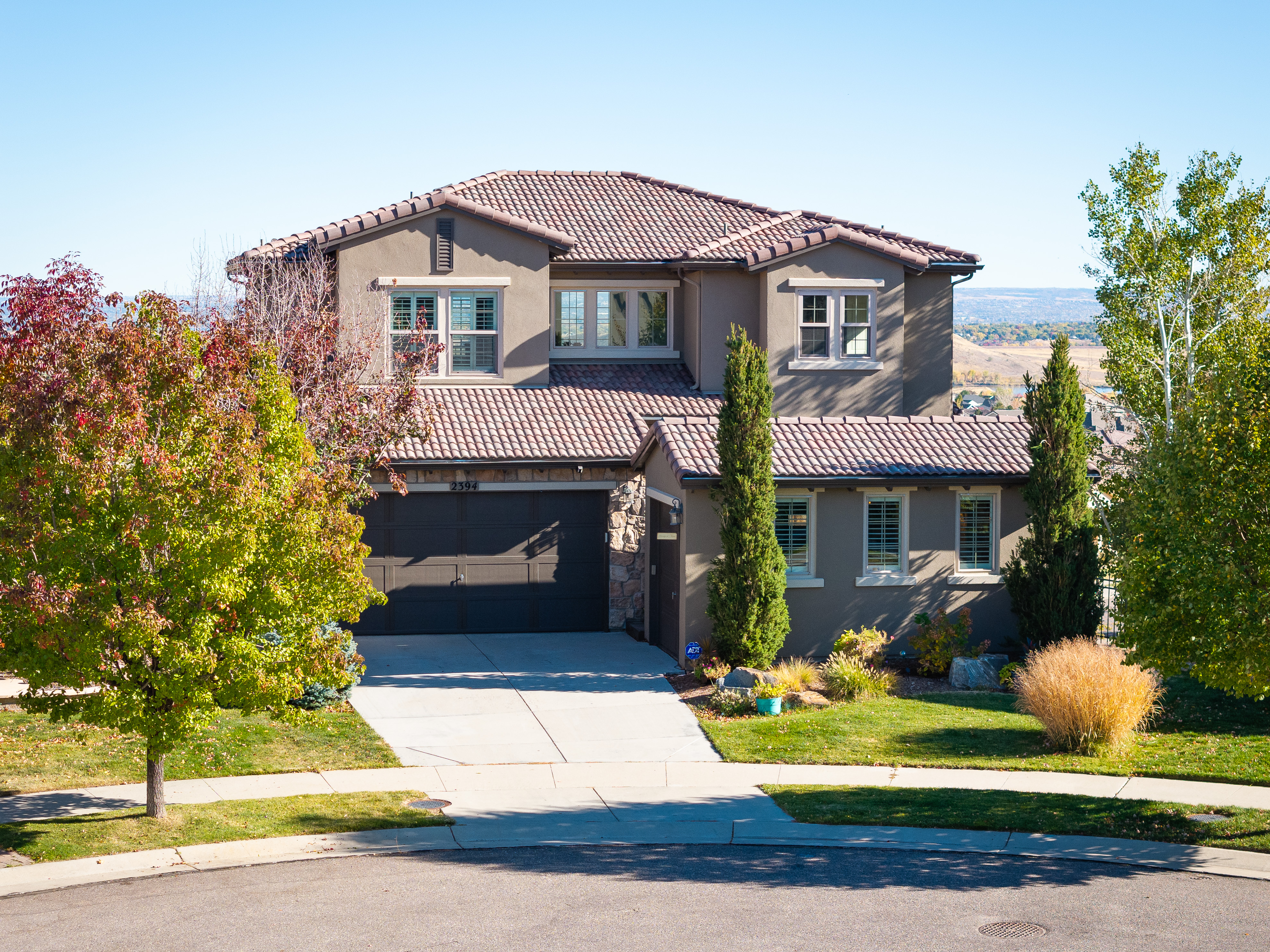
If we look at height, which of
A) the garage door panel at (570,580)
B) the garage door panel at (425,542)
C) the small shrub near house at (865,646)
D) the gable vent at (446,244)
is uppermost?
the gable vent at (446,244)

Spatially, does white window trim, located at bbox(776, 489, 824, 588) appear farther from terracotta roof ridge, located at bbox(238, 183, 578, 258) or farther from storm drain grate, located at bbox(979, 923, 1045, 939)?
storm drain grate, located at bbox(979, 923, 1045, 939)

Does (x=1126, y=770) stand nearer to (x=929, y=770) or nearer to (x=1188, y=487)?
(x=929, y=770)

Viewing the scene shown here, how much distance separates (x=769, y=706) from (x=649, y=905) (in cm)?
676

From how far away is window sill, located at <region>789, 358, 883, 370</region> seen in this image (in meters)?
24.1

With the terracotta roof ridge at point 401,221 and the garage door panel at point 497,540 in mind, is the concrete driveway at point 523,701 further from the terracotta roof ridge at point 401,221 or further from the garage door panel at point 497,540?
the terracotta roof ridge at point 401,221

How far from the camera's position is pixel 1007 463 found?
19.9 metres

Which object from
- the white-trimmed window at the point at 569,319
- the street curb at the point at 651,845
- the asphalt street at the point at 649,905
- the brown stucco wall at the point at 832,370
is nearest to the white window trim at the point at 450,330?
the white-trimmed window at the point at 569,319

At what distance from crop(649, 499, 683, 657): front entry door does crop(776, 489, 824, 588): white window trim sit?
1.79 meters

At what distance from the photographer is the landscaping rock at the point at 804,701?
17.0 metres

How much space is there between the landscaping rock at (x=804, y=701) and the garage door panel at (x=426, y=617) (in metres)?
6.88

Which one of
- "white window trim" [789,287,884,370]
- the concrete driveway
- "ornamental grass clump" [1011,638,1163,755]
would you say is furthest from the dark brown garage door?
"ornamental grass clump" [1011,638,1163,755]

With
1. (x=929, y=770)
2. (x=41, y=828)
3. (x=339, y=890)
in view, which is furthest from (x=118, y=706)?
(x=929, y=770)

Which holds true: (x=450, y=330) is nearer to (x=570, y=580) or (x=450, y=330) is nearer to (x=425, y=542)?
(x=425, y=542)

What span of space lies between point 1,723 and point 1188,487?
1368 cm
